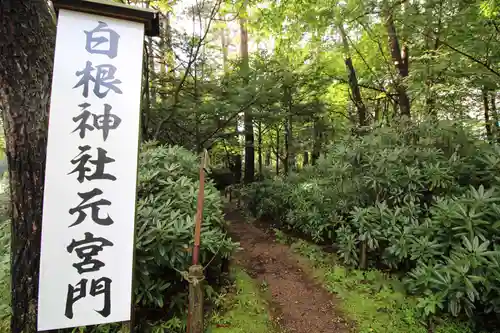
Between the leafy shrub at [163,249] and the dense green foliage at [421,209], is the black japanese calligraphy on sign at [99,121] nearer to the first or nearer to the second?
the leafy shrub at [163,249]

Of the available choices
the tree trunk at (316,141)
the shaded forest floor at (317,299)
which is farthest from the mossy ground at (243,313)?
the tree trunk at (316,141)

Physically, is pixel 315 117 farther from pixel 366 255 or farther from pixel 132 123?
pixel 132 123

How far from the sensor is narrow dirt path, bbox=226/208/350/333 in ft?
10.3

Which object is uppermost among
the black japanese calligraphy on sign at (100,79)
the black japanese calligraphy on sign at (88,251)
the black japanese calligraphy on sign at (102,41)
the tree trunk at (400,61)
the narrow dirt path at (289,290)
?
the tree trunk at (400,61)

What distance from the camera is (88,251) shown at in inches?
71.8

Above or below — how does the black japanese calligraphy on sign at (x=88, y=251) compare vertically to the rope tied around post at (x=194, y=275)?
above

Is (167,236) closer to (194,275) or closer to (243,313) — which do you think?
(194,275)

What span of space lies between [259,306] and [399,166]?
2.91m

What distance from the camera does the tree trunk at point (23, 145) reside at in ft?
6.33

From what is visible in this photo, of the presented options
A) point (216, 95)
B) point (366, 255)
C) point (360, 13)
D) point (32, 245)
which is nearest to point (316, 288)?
point (366, 255)

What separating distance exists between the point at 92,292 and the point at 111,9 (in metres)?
2.07

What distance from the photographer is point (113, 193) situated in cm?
189

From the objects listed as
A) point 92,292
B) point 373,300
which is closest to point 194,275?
point 92,292

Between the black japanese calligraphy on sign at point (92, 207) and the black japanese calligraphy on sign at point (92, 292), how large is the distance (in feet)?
1.32
